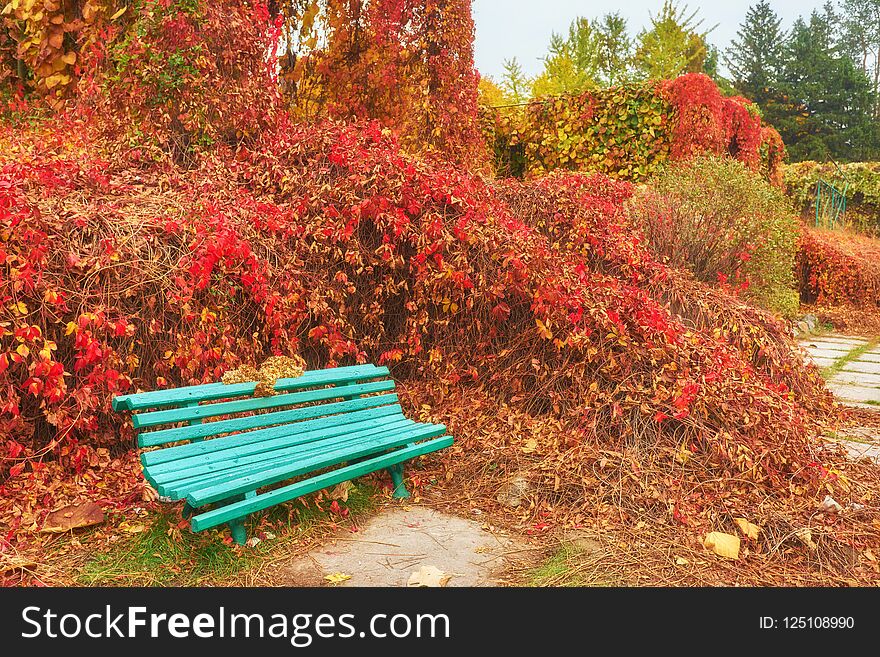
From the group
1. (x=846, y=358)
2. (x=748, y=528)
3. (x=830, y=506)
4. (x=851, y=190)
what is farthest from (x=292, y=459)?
(x=851, y=190)

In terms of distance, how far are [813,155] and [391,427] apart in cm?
3301

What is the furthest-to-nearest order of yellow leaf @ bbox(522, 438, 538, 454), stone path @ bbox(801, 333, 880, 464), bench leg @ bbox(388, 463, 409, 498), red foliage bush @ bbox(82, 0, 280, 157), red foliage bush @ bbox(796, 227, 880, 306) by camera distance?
red foliage bush @ bbox(796, 227, 880, 306) < red foliage bush @ bbox(82, 0, 280, 157) < stone path @ bbox(801, 333, 880, 464) < yellow leaf @ bbox(522, 438, 538, 454) < bench leg @ bbox(388, 463, 409, 498)

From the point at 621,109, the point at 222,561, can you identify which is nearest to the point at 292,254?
the point at 222,561

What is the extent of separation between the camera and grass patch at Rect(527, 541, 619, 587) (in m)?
2.92

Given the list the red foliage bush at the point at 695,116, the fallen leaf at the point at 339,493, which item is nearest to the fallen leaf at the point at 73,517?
the fallen leaf at the point at 339,493

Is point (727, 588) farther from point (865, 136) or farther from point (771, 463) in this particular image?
point (865, 136)

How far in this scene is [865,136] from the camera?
3152 centimetres

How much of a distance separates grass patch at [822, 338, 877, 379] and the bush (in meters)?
0.84

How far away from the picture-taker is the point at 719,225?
22.4 ft

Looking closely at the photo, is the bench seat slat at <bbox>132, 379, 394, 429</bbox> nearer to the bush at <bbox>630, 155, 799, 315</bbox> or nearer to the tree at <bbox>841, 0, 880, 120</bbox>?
the bush at <bbox>630, 155, 799, 315</bbox>

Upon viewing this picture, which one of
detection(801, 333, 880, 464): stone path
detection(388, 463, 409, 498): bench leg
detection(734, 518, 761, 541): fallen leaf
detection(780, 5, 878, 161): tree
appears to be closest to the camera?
detection(734, 518, 761, 541): fallen leaf

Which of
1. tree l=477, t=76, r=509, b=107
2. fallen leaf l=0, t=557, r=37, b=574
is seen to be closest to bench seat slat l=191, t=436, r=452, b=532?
fallen leaf l=0, t=557, r=37, b=574

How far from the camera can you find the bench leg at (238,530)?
3002 mm

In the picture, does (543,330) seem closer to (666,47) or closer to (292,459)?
(292,459)
